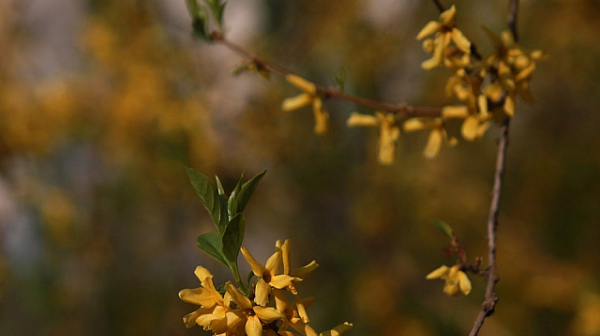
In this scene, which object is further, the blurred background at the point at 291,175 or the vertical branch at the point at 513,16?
the blurred background at the point at 291,175

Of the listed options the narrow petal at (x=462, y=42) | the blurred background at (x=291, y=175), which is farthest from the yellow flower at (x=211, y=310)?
the blurred background at (x=291, y=175)

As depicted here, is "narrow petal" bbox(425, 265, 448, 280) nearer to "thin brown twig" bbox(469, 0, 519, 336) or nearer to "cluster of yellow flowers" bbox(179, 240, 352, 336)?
"thin brown twig" bbox(469, 0, 519, 336)

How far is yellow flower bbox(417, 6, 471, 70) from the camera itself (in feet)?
2.44

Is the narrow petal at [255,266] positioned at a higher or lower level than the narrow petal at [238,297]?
higher

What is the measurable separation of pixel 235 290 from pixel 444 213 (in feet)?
6.54

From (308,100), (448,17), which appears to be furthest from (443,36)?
(308,100)

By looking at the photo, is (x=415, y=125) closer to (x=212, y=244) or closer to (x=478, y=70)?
(x=478, y=70)

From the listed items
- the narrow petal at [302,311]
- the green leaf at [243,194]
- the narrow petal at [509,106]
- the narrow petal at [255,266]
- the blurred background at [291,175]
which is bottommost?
the narrow petal at [302,311]

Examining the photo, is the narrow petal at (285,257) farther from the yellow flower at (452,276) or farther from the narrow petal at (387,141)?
the narrow petal at (387,141)

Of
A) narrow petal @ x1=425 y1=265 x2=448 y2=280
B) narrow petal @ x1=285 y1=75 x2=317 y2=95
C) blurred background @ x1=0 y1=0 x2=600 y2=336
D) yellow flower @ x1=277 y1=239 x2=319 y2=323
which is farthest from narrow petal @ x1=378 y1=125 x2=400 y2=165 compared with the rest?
blurred background @ x1=0 y1=0 x2=600 y2=336

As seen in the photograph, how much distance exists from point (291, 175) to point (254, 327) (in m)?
1.79

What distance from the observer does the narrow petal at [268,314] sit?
0.52 m

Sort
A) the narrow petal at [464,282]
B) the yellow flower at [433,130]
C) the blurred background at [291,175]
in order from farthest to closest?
the blurred background at [291,175] < the yellow flower at [433,130] < the narrow petal at [464,282]

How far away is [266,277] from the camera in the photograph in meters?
0.56
